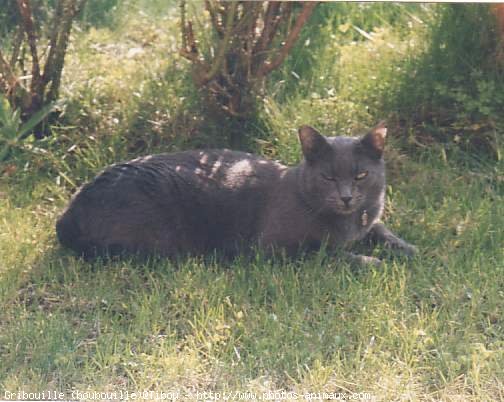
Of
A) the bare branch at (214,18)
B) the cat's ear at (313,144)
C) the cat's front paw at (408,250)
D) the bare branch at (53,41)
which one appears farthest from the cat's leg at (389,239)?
the bare branch at (53,41)

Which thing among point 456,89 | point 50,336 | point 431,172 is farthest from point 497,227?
point 50,336

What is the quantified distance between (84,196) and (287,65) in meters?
1.69

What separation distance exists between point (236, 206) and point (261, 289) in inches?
19.5

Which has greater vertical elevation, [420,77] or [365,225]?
[420,77]

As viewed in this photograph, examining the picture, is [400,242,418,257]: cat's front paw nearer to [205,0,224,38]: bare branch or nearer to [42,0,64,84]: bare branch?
[205,0,224,38]: bare branch

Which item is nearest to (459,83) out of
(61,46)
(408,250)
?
(408,250)

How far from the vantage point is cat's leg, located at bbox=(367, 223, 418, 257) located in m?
3.84

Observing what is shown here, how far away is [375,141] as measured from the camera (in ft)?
12.2

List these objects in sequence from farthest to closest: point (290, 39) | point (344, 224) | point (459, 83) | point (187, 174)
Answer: point (459, 83)
point (290, 39)
point (187, 174)
point (344, 224)

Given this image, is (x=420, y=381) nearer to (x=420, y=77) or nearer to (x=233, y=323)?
(x=233, y=323)

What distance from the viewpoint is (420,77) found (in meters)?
4.61

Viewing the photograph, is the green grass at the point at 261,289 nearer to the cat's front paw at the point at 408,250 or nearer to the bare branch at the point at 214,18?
the cat's front paw at the point at 408,250

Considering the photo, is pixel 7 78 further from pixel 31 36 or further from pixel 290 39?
pixel 290 39

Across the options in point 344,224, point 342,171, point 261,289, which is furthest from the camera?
point 344,224
